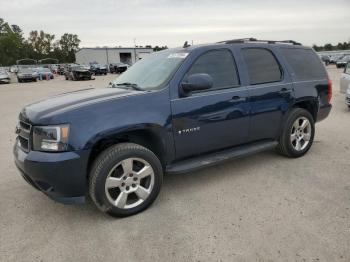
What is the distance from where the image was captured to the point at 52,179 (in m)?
3.20

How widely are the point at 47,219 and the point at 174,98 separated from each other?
6.41 ft

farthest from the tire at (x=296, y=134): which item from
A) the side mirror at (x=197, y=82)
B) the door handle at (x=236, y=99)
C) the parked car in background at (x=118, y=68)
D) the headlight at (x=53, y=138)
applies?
the parked car in background at (x=118, y=68)

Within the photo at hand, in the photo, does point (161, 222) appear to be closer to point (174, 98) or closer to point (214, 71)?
point (174, 98)

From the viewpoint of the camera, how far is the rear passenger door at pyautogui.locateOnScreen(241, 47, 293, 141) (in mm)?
4512

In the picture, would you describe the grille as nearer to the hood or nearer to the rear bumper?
the hood

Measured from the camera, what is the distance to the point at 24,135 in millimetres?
3572

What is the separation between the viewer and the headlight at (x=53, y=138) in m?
3.20

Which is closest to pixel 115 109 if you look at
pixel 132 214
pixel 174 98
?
pixel 174 98

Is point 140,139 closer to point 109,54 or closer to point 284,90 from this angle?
point 284,90

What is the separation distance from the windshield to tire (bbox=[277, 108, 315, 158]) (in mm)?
2018

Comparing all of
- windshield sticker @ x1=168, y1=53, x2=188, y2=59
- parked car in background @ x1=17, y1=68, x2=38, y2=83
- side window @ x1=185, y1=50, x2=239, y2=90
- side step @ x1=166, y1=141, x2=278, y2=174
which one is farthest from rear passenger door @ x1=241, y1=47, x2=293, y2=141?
parked car in background @ x1=17, y1=68, x2=38, y2=83

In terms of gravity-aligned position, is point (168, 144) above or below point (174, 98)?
below

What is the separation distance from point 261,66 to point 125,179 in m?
2.58

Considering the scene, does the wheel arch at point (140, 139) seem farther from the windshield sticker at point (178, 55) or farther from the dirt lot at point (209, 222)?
the windshield sticker at point (178, 55)
